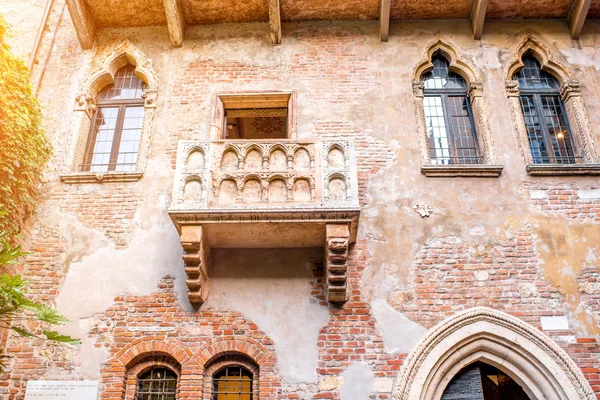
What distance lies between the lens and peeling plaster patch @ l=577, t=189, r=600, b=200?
23.4ft

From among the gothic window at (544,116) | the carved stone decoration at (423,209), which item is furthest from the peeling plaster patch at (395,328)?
the gothic window at (544,116)

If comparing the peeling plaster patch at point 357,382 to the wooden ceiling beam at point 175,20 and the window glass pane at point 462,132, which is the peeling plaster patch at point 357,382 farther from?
the wooden ceiling beam at point 175,20

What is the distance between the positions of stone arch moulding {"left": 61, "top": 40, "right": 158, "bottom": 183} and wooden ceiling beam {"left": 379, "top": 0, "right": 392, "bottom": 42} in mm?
3746

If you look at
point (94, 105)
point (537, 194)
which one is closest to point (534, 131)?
point (537, 194)

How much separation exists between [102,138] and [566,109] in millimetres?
7311

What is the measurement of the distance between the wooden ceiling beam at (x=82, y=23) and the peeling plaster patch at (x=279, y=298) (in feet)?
14.2

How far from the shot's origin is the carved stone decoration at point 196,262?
20.3 ft

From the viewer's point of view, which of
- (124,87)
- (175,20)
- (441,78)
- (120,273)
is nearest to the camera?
(120,273)

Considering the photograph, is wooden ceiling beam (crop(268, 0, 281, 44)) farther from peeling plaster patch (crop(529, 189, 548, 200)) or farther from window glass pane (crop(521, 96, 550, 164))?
peeling plaster patch (crop(529, 189, 548, 200))

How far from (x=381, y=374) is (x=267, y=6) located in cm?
593

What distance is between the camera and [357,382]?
6.14 m

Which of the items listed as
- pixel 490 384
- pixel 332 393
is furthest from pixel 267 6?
pixel 490 384

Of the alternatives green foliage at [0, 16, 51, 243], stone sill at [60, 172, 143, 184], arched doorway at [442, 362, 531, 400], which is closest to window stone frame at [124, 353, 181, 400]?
green foliage at [0, 16, 51, 243]

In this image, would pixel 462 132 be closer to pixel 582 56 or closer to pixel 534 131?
pixel 534 131
